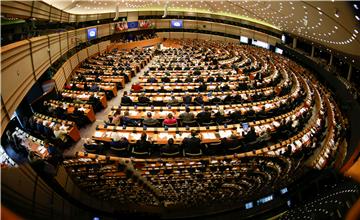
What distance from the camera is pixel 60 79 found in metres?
16.7

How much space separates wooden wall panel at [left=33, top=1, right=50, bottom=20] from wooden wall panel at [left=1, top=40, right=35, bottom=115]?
2.40 m

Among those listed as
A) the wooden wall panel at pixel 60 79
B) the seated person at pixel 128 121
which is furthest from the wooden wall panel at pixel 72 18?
the seated person at pixel 128 121

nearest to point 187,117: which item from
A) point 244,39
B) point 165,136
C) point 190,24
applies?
point 165,136

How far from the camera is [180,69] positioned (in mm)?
21625

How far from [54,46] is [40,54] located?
3609 millimetres

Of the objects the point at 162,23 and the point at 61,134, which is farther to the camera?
the point at 162,23

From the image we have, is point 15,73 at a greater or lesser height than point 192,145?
greater

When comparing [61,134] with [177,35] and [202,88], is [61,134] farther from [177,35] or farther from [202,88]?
[177,35]

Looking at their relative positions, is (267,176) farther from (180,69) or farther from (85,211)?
(180,69)

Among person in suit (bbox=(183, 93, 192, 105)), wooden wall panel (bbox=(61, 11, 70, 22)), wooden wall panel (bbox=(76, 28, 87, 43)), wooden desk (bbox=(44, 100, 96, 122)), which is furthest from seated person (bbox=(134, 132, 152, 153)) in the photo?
wooden wall panel (bbox=(76, 28, 87, 43))

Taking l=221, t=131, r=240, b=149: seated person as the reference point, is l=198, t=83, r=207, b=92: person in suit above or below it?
above

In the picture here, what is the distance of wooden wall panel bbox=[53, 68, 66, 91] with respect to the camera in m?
15.7

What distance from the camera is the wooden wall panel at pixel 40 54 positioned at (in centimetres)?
1121

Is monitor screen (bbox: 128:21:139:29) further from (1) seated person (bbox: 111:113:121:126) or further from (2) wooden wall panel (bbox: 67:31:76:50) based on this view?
(1) seated person (bbox: 111:113:121:126)
